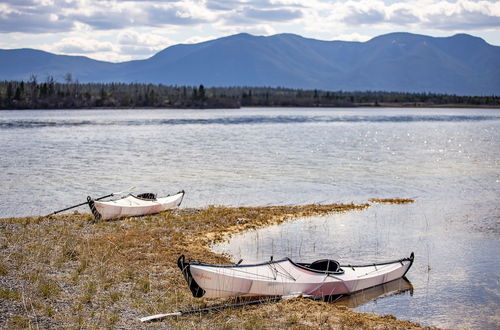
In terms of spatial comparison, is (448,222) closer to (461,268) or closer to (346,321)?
(461,268)

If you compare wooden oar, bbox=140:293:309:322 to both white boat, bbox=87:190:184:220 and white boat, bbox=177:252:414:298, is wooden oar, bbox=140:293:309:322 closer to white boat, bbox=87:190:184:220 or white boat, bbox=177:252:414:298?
white boat, bbox=177:252:414:298

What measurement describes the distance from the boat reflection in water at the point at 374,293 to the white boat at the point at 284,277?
140mm

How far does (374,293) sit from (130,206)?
12488 millimetres

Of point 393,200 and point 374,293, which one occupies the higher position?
point 393,200

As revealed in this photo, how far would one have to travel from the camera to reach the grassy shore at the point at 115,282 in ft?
44.2

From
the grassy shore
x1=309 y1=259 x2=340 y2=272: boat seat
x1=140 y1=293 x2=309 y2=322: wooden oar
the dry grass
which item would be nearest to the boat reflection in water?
x1=309 y1=259 x2=340 y2=272: boat seat

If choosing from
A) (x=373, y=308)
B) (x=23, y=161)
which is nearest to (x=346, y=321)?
(x=373, y=308)

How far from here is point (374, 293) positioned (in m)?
17.8

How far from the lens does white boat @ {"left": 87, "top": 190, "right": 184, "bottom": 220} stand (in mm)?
24962

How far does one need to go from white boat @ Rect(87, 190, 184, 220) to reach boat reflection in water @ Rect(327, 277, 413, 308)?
12000 millimetres

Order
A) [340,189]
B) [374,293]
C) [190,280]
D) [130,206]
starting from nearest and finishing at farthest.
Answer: [190,280], [374,293], [130,206], [340,189]

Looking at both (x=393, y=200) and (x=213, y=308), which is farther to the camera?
(x=393, y=200)

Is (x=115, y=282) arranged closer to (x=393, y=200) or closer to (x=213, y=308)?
(x=213, y=308)

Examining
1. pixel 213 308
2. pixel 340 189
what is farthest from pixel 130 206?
pixel 340 189
